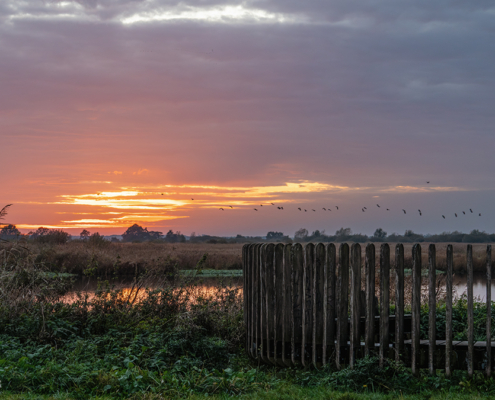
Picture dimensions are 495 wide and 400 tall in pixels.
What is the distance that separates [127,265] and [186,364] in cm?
2107

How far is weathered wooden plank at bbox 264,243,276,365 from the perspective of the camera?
698 centimetres

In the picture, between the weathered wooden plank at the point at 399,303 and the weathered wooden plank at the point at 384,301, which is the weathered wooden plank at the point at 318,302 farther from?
the weathered wooden plank at the point at 399,303

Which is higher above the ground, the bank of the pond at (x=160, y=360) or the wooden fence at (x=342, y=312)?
the wooden fence at (x=342, y=312)

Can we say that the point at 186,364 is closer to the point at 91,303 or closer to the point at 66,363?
the point at 66,363

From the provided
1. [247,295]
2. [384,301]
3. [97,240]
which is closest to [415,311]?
[384,301]

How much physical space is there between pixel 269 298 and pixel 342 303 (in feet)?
3.86

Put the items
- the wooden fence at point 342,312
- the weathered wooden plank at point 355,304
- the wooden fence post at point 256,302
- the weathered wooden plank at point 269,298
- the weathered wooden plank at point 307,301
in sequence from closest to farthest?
the wooden fence at point 342,312, the weathered wooden plank at point 355,304, the weathered wooden plank at point 307,301, the weathered wooden plank at point 269,298, the wooden fence post at point 256,302

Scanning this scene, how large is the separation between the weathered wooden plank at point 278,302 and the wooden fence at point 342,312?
0.05 feet

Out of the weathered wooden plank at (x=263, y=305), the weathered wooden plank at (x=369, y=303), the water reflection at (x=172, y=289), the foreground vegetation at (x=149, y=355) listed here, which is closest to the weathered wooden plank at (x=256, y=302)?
the weathered wooden plank at (x=263, y=305)

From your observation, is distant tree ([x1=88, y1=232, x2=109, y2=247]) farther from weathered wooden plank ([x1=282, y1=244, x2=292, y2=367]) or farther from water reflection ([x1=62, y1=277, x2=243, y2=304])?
weathered wooden plank ([x1=282, y1=244, x2=292, y2=367])

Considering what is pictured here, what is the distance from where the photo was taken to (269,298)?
275 inches

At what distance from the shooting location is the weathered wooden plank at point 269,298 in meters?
6.98

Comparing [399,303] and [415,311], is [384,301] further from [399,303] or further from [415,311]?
[415,311]

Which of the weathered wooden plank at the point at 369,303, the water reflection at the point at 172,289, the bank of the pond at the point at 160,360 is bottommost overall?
the bank of the pond at the point at 160,360
